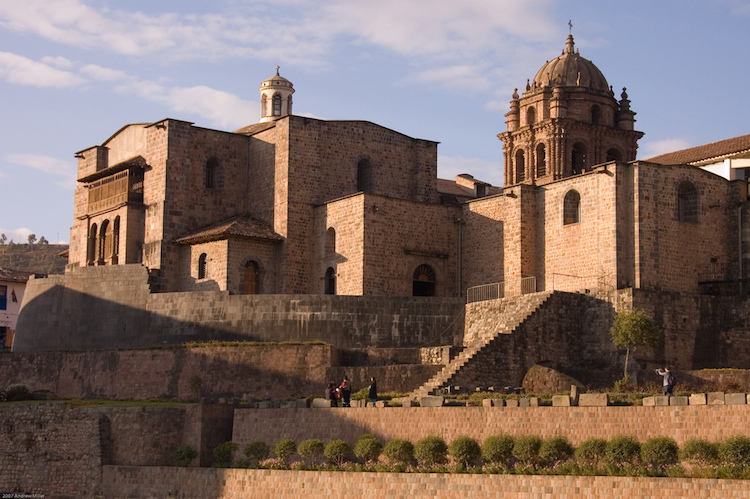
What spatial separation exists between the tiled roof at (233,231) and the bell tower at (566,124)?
1408 cm

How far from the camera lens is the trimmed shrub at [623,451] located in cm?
2569

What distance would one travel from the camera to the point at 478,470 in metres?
27.8

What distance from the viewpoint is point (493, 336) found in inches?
1561

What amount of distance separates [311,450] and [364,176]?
78.9ft

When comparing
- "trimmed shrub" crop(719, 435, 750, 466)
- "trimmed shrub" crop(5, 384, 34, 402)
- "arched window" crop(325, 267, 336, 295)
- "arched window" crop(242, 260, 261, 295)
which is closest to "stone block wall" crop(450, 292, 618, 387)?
"arched window" crop(325, 267, 336, 295)

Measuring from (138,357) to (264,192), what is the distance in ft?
37.9

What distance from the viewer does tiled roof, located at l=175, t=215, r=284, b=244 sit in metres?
49.8

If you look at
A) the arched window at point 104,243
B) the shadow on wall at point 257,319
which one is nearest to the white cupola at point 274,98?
the arched window at point 104,243

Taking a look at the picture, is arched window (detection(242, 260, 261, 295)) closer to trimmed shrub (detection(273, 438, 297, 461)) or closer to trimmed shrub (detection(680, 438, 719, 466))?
trimmed shrub (detection(273, 438, 297, 461))

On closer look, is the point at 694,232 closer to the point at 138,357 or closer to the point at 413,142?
the point at 413,142

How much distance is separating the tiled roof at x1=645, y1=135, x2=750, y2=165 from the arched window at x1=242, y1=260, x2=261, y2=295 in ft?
53.8

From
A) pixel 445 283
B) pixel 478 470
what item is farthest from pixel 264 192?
pixel 478 470

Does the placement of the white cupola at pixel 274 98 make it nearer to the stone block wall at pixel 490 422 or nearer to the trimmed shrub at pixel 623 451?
the stone block wall at pixel 490 422

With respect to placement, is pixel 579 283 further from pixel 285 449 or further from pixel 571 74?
pixel 571 74
